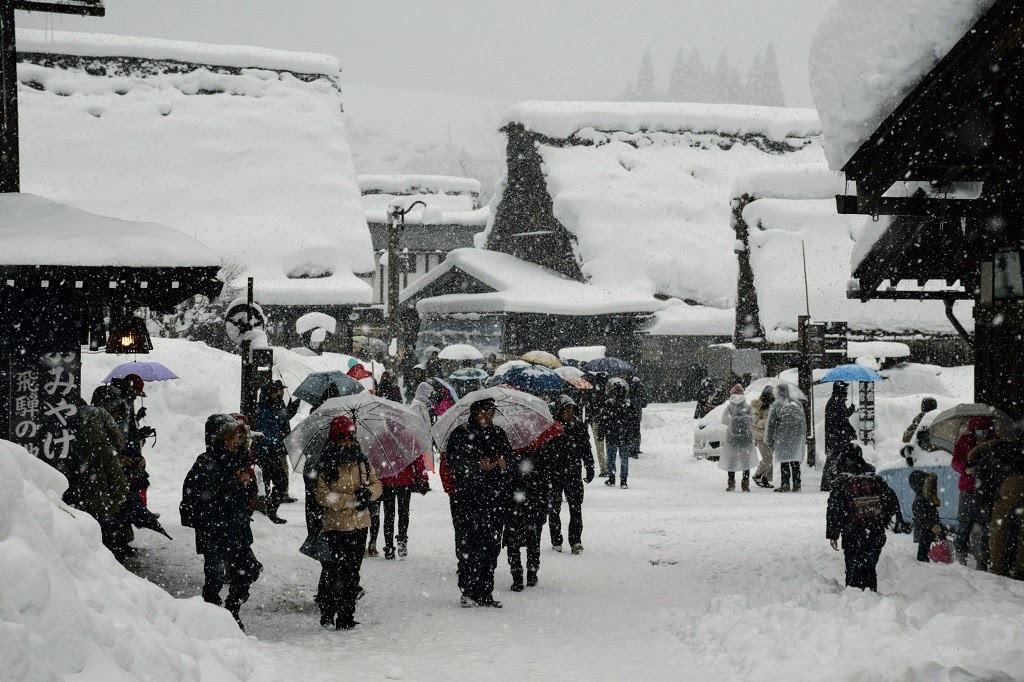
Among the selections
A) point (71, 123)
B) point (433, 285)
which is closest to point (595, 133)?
point (433, 285)

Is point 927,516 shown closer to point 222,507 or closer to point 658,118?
point 222,507

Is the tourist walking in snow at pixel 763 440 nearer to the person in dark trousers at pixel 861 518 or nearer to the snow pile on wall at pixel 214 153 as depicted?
the person in dark trousers at pixel 861 518

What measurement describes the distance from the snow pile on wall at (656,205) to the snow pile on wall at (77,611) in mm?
28753

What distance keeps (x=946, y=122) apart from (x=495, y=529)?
461 centimetres

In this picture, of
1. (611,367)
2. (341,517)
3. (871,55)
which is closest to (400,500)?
(341,517)

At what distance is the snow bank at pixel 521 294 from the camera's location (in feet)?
106

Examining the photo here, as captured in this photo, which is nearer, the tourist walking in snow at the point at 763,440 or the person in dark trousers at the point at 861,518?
the person in dark trousers at the point at 861,518

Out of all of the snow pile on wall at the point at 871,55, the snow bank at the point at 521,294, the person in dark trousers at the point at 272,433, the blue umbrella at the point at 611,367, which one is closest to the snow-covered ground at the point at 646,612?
the person in dark trousers at the point at 272,433

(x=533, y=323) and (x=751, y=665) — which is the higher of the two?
(x=533, y=323)

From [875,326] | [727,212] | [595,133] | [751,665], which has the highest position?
[595,133]

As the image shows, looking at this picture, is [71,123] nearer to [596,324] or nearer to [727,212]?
[596,324]

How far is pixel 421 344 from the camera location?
34.7 m

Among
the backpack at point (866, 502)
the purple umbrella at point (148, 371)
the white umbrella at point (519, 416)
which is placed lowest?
the backpack at point (866, 502)

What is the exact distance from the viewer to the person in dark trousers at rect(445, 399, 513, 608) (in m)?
8.63
